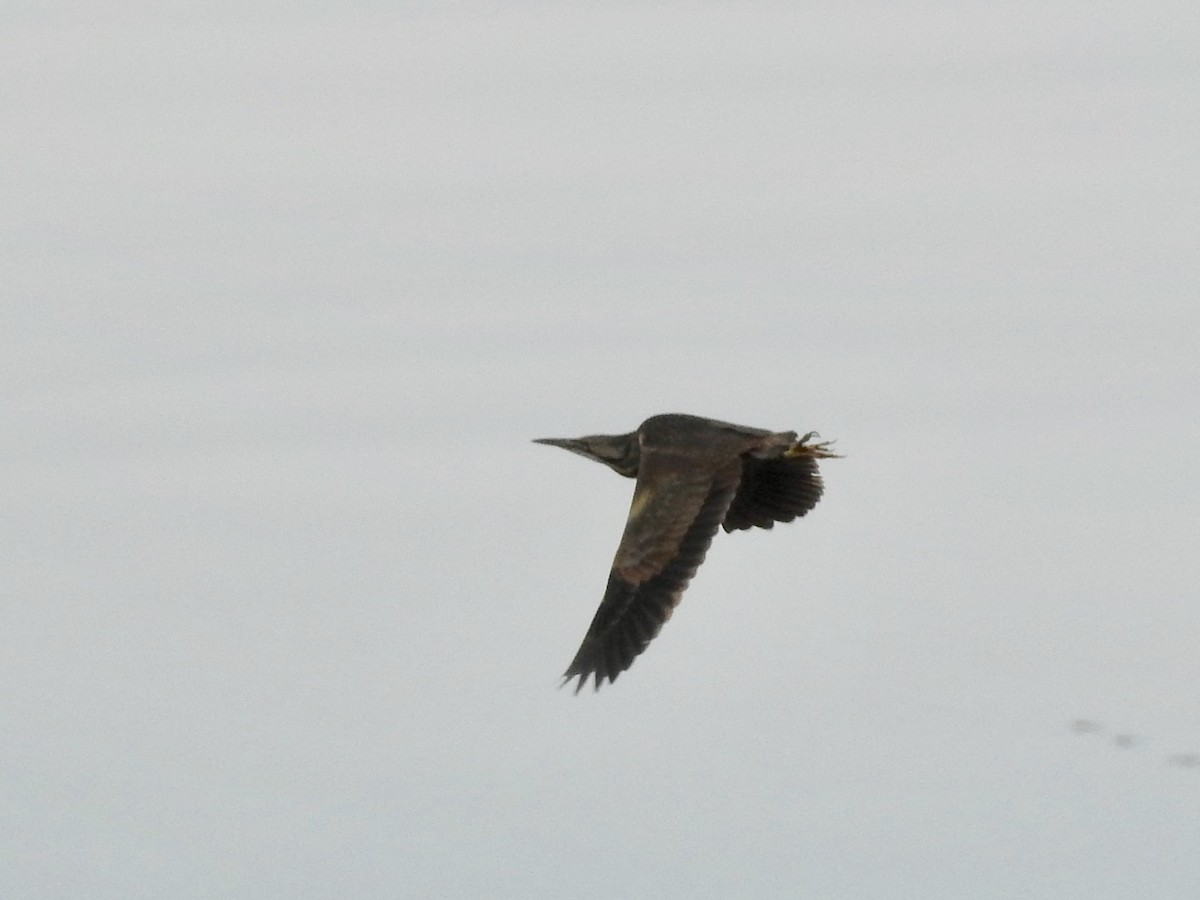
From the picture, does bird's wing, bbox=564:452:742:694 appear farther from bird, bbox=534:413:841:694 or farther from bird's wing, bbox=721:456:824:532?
bird's wing, bbox=721:456:824:532

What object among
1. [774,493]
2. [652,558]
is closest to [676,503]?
[652,558]

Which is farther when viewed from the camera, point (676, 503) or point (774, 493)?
point (774, 493)

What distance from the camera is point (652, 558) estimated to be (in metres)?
24.4

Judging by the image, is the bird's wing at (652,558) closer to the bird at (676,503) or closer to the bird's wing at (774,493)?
the bird at (676,503)

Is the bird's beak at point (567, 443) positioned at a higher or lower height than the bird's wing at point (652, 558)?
higher

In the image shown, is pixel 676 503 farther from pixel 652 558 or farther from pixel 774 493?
pixel 774 493

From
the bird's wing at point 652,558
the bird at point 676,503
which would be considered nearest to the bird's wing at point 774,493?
the bird at point 676,503

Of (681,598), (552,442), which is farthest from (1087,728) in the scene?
(552,442)

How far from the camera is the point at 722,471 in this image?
25.1 metres

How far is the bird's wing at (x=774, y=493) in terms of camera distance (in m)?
26.3

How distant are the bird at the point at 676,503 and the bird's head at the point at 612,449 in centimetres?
2

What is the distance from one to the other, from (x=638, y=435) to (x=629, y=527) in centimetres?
157

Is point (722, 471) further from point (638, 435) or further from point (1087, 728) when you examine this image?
point (1087, 728)

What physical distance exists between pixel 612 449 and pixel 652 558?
2607 millimetres
